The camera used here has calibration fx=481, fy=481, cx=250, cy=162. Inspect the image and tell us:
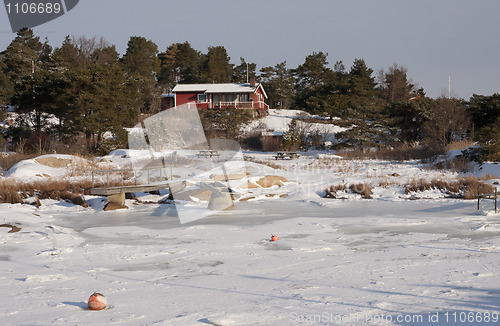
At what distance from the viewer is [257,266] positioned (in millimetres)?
8656

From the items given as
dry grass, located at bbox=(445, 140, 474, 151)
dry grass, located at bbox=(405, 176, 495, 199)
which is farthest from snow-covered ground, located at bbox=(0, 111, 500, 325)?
dry grass, located at bbox=(445, 140, 474, 151)

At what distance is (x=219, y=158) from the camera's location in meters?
31.9

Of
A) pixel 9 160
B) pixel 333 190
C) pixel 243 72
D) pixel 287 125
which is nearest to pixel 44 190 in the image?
pixel 9 160

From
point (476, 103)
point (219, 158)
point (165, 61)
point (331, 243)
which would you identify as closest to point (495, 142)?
point (476, 103)

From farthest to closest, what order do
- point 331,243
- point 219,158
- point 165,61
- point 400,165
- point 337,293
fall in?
point 165,61 < point 219,158 < point 400,165 < point 331,243 < point 337,293

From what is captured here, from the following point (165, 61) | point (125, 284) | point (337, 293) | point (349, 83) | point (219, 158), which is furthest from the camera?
point (165, 61)

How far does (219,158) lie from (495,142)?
643 inches

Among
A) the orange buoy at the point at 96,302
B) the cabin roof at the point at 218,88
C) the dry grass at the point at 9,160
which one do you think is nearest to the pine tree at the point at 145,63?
the cabin roof at the point at 218,88

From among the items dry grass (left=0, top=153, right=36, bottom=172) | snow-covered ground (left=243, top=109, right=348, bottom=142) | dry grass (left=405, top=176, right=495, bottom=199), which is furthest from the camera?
snow-covered ground (left=243, top=109, right=348, bottom=142)

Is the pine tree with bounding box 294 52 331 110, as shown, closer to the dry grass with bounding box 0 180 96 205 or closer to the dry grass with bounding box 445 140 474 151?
the dry grass with bounding box 445 140 474 151

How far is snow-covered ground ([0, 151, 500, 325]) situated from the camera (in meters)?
6.16

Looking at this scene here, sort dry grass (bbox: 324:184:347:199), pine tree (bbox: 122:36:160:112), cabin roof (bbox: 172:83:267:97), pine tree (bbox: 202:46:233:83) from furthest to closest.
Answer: pine tree (bbox: 202:46:233:83) < pine tree (bbox: 122:36:160:112) < cabin roof (bbox: 172:83:267:97) < dry grass (bbox: 324:184:347:199)

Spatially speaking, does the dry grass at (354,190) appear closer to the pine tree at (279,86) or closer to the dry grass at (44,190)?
the dry grass at (44,190)

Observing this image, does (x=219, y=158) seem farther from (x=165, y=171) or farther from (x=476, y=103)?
(x=476, y=103)
